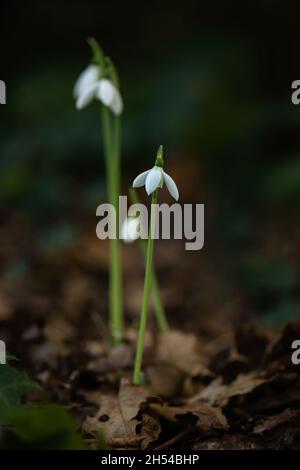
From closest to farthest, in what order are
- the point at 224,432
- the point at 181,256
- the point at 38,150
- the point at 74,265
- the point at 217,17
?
the point at 224,432, the point at 74,265, the point at 181,256, the point at 38,150, the point at 217,17

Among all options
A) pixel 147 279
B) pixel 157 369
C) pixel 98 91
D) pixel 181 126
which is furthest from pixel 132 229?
pixel 181 126

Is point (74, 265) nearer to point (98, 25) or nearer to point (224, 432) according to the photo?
point (224, 432)

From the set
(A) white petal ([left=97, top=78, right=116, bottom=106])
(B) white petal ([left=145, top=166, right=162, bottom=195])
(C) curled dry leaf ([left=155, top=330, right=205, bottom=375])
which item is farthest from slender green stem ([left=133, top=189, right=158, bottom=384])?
(A) white petal ([left=97, top=78, right=116, bottom=106])

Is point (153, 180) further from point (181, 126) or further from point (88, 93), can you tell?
point (181, 126)

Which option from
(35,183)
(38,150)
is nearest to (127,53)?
(38,150)

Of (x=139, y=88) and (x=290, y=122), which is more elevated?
(x=139, y=88)

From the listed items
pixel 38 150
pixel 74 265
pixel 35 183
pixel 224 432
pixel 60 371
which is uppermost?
pixel 38 150

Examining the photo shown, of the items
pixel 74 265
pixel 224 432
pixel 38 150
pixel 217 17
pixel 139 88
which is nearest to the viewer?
pixel 224 432
